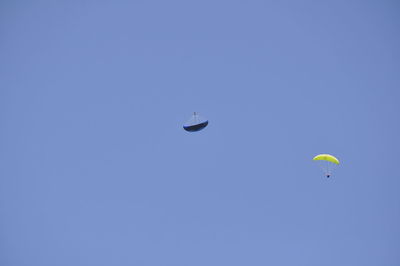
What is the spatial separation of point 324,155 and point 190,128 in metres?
15.5

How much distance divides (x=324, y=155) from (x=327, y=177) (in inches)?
102

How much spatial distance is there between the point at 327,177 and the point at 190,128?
54.8ft

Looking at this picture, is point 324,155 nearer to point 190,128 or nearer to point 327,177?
point 327,177

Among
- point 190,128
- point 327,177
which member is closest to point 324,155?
point 327,177

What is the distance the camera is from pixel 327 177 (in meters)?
50.9

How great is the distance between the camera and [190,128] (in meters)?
47.7

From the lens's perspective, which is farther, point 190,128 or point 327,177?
point 327,177

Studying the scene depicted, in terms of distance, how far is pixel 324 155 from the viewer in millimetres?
50469

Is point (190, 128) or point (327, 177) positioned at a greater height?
point (190, 128)
